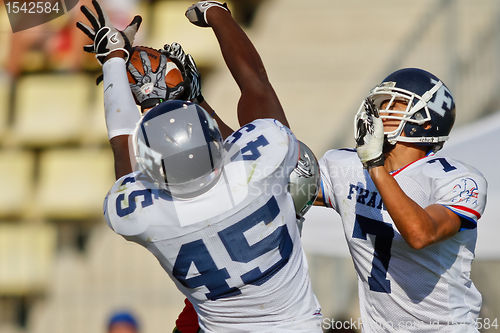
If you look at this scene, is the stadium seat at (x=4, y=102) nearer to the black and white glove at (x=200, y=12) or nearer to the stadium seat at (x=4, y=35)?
the stadium seat at (x=4, y=35)

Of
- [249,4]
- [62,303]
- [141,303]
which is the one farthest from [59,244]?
[249,4]

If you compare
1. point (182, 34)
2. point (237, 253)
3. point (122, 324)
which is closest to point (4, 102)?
point (182, 34)

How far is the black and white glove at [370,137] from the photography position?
2904mm

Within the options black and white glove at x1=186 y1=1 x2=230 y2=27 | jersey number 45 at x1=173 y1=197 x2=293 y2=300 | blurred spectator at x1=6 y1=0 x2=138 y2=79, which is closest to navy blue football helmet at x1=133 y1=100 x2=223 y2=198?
jersey number 45 at x1=173 y1=197 x2=293 y2=300

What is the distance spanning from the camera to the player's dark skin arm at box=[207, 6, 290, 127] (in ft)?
11.1

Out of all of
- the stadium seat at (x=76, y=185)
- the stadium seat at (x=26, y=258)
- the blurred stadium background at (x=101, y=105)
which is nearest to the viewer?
the blurred stadium background at (x=101, y=105)

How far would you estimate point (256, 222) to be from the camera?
2.76m

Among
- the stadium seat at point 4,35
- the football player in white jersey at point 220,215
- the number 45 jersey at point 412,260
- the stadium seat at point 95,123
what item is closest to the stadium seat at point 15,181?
the stadium seat at point 95,123

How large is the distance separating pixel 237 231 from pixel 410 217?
0.65 meters

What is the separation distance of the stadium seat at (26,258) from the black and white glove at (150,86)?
654 cm

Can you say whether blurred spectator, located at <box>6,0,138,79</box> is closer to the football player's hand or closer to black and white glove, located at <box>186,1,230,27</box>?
black and white glove, located at <box>186,1,230,27</box>

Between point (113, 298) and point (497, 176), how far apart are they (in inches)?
209

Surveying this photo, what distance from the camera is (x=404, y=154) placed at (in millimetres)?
3340

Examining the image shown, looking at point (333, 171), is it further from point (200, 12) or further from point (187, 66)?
point (200, 12)
